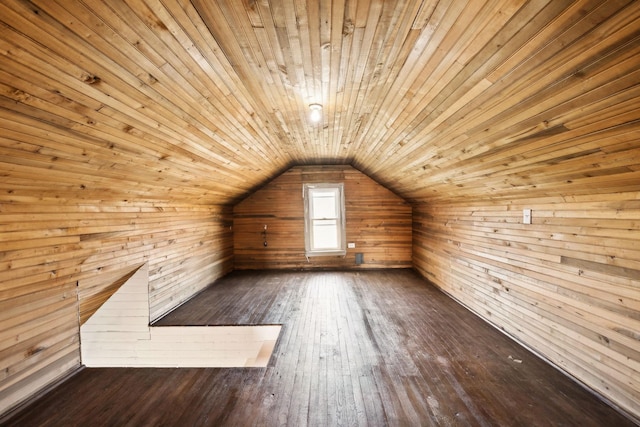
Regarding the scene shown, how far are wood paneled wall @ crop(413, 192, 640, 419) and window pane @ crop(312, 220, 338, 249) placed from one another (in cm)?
353

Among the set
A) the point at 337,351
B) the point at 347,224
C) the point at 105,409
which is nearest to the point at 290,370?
the point at 337,351

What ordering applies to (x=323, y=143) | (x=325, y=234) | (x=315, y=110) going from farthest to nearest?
1. (x=325, y=234)
2. (x=323, y=143)
3. (x=315, y=110)

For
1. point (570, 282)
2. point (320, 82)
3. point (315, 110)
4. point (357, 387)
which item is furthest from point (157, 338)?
point (570, 282)

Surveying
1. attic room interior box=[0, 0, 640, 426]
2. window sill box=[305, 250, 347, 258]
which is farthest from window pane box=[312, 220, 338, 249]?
attic room interior box=[0, 0, 640, 426]

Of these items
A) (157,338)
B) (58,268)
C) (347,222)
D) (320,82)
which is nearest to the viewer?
(320,82)

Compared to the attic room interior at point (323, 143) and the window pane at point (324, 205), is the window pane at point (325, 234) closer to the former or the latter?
the window pane at point (324, 205)

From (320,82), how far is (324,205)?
476 centimetres

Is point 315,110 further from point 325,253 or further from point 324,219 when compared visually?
point 325,253

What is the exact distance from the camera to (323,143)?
462cm

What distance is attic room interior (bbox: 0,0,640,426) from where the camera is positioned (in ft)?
4.71

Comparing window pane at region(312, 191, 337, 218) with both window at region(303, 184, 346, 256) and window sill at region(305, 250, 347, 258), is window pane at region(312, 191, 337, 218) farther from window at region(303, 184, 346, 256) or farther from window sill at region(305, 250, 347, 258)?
window sill at region(305, 250, 347, 258)

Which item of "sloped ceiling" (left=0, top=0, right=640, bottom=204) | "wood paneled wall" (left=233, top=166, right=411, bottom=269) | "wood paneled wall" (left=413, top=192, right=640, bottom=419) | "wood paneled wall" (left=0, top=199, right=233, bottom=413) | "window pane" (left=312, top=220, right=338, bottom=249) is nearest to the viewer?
"sloped ceiling" (left=0, top=0, right=640, bottom=204)

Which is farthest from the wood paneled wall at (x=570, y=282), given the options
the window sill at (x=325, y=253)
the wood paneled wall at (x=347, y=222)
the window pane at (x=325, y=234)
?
the window pane at (x=325, y=234)

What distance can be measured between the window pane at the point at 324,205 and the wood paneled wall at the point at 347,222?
0.36 meters
